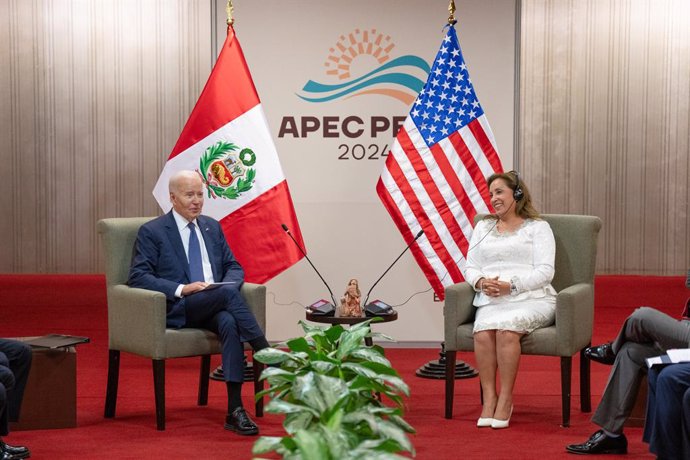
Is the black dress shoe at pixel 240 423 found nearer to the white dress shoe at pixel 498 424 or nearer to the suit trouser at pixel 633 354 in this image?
the white dress shoe at pixel 498 424

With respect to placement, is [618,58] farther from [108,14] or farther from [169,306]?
[169,306]

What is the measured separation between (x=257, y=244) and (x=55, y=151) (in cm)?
325

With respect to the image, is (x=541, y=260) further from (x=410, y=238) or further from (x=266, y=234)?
(x=266, y=234)

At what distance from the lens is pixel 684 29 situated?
8.44 m

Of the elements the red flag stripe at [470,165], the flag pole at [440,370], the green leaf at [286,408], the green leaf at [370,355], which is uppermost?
the red flag stripe at [470,165]

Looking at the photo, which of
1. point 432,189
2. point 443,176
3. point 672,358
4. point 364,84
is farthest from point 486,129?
point 672,358

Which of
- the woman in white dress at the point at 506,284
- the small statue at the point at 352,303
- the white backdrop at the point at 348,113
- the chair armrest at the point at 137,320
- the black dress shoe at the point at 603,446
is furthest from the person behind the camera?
the white backdrop at the point at 348,113

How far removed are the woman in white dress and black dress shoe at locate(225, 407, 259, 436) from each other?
1.04 metres

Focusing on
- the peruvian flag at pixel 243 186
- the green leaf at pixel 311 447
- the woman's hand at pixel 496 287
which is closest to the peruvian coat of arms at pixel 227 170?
the peruvian flag at pixel 243 186

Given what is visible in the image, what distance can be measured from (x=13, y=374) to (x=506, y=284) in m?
2.27

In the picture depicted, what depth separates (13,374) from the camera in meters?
4.05

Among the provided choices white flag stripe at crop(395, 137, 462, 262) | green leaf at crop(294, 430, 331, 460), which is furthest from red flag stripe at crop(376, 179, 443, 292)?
green leaf at crop(294, 430, 331, 460)

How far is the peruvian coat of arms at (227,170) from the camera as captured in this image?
5918mm

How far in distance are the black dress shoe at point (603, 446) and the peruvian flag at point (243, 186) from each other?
2295 mm
